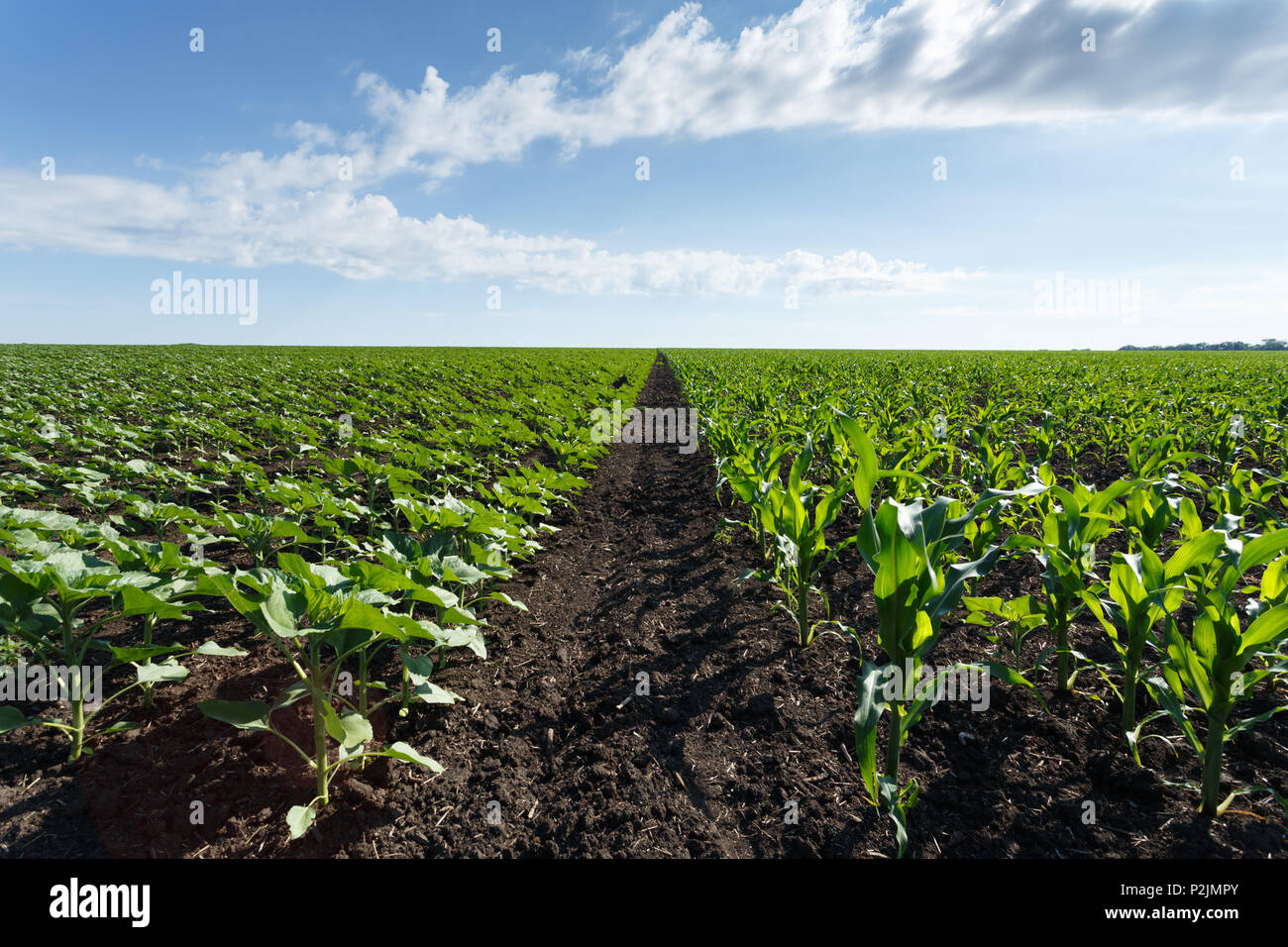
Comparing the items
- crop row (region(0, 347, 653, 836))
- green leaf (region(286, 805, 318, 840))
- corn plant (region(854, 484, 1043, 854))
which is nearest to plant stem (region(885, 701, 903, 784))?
corn plant (region(854, 484, 1043, 854))

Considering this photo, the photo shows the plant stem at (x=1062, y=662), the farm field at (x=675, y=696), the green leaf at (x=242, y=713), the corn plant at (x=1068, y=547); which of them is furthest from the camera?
the plant stem at (x=1062, y=662)

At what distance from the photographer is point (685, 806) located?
2398mm

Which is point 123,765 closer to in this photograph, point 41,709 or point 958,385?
point 41,709

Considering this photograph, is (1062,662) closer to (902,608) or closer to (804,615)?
(804,615)

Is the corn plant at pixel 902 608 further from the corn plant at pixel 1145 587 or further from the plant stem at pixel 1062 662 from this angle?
the plant stem at pixel 1062 662

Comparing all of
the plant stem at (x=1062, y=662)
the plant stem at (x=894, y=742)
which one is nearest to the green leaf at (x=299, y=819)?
the plant stem at (x=894, y=742)

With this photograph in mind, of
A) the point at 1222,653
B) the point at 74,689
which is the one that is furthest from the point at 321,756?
the point at 1222,653

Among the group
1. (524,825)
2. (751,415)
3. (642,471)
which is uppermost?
(751,415)

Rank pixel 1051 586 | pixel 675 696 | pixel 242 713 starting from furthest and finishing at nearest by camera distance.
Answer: pixel 675 696, pixel 1051 586, pixel 242 713

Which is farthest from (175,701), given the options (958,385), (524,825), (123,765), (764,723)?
(958,385)

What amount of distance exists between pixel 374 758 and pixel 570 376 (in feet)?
68.9

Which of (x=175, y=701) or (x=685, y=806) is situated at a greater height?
(x=175, y=701)

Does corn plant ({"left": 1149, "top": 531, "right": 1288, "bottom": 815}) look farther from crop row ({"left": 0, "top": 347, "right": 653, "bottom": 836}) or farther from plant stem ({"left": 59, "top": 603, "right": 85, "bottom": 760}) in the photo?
plant stem ({"left": 59, "top": 603, "right": 85, "bottom": 760})
